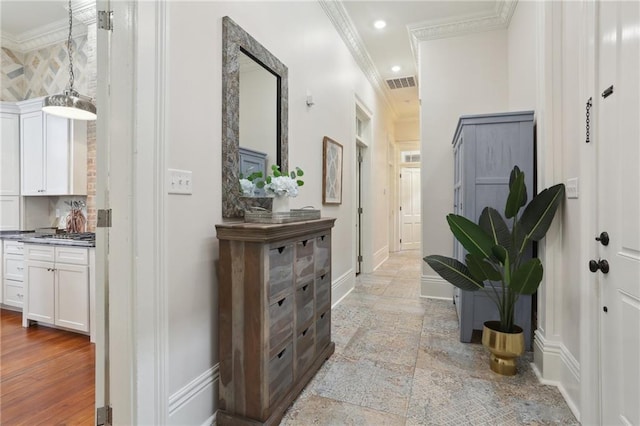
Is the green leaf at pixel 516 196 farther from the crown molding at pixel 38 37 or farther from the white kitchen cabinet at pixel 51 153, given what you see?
the crown molding at pixel 38 37

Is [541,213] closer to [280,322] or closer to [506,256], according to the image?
[506,256]

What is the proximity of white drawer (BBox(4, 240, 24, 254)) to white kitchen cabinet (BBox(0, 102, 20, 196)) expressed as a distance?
Result: 2.22ft

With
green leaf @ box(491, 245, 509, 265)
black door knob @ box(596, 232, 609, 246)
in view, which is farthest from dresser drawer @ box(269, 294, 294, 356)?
black door knob @ box(596, 232, 609, 246)

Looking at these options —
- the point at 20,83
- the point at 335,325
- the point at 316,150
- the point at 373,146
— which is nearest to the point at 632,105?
the point at 316,150

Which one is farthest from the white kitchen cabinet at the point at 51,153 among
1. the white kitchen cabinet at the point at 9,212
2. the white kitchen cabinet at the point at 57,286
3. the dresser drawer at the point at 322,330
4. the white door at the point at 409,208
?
the white door at the point at 409,208

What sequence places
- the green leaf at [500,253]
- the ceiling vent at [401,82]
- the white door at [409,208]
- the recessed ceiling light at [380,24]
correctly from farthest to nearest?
the white door at [409,208]
the ceiling vent at [401,82]
the recessed ceiling light at [380,24]
the green leaf at [500,253]

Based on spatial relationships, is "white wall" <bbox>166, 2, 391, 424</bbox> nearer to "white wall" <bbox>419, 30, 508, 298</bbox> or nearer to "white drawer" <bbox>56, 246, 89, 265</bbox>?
"white drawer" <bbox>56, 246, 89, 265</bbox>

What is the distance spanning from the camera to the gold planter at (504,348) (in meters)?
2.09

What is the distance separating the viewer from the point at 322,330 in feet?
7.68

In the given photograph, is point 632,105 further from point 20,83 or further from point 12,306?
point 20,83

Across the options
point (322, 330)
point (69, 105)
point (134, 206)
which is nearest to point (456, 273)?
point (322, 330)

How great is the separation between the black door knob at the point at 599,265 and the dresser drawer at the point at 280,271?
153 cm

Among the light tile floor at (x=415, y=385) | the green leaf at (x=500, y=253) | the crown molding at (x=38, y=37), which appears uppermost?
the crown molding at (x=38, y=37)

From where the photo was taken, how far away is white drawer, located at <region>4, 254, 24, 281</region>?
3.60 metres
